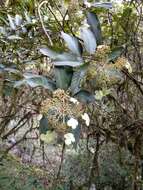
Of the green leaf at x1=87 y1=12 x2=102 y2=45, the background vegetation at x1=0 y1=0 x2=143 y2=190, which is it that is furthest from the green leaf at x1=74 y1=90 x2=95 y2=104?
the green leaf at x1=87 y1=12 x2=102 y2=45

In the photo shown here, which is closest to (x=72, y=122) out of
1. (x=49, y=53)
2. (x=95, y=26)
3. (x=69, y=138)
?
(x=69, y=138)

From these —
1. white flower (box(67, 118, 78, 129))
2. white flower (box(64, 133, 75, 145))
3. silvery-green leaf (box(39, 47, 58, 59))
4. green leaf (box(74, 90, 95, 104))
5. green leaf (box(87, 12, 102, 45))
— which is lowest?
white flower (box(64, 133, 75, 145))

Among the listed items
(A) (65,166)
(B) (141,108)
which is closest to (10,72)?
(B) (141,108)

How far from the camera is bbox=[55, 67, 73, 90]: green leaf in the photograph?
34.7 inches

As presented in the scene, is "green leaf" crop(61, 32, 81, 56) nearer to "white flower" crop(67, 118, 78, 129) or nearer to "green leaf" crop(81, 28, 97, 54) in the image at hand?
"green leaf" crop(81, 28, 97, 54)

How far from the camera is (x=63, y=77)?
0.89m

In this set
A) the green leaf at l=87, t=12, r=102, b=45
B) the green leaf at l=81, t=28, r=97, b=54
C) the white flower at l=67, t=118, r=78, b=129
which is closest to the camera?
the white flower at l=67, t=118, r=78, b=129

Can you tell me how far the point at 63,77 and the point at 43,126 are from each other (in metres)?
0.11

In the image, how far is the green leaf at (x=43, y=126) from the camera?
2.94 feet

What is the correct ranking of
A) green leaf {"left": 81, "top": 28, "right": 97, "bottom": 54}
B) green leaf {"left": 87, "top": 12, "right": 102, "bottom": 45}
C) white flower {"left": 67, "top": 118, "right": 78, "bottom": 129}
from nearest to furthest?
1. white flower {"left": 67, "top": 118, "right": 78, "bottom": 129}
2. green leaf {"left": 81, "top": 28, "right": 97, "bottom": 54}
3. green leaf {"left": 87, "top": 12, "right": 102, "bottom": 45}

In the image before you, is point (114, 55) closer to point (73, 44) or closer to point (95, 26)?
point (73, 44)

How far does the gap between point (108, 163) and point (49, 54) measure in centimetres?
235

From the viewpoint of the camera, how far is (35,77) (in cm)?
93

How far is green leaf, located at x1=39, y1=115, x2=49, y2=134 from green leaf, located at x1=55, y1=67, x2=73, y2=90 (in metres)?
0.08
